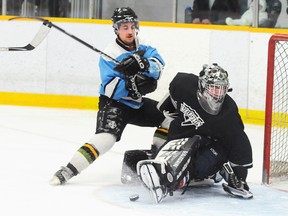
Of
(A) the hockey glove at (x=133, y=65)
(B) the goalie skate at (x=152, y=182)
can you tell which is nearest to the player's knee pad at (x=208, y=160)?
(B) the goalie skate at (x=152, y=182)

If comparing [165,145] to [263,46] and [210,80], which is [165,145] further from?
[263,46]

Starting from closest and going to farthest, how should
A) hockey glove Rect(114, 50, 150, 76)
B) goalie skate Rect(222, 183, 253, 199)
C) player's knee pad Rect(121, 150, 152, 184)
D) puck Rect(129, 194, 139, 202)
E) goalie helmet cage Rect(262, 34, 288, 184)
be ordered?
puck Rect(129, 194, 139, 202)
goalie skate Rect(222, 183, 253, 199)
hockey glove Rect(114, 50, 150, 76)
player's knee pad Rect(121, 150, 152, 184)
goalie helmet cage Rect(262, 34, 288, 184)

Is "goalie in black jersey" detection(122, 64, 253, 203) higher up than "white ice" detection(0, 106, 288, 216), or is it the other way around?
"goalie in black jersey" detection(122, 64, 253, 203)

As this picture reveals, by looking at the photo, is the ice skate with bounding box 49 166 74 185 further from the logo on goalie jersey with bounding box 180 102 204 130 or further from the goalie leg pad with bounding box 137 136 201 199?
the logo on goalie jersey with bounding box 180 102 204 130

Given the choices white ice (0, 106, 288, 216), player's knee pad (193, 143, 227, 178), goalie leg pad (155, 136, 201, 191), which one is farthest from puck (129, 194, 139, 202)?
player's knee pad (193, 143, 227, 178)

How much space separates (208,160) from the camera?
12.4ft

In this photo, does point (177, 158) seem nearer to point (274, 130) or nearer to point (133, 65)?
point (133, 65)

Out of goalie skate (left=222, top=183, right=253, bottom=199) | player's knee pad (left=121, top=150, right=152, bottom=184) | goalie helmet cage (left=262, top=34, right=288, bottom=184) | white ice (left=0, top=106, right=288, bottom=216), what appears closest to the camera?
white ice (left=0, top=106, right=288, bottom=216)

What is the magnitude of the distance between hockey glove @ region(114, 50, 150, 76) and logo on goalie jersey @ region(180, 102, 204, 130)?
0.93ft

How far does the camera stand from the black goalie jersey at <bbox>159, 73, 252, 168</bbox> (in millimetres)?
3771

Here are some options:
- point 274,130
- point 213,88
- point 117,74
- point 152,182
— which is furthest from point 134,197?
point 274,130

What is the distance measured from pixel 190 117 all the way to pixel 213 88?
7.1 inches

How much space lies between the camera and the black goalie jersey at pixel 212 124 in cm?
377

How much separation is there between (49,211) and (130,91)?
0.86 meters
